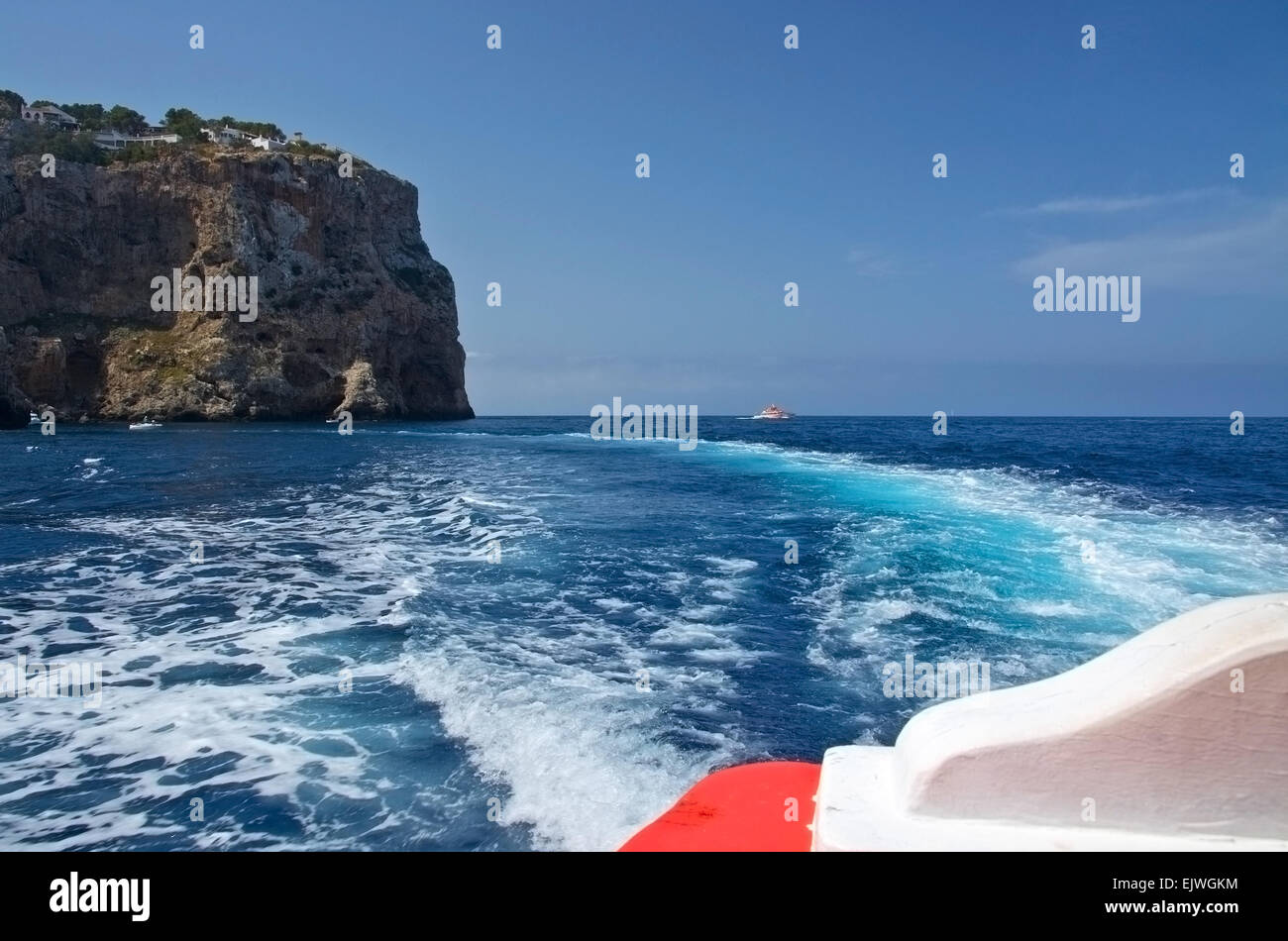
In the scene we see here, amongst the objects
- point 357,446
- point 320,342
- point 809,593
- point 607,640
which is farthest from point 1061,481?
point 320,342

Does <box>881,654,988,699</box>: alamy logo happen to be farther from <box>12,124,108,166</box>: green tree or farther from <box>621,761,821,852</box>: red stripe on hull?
<box>12,124,108,166</box>: green tree

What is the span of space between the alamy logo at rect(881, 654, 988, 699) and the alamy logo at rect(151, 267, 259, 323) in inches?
2850

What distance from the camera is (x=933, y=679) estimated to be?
7.09m

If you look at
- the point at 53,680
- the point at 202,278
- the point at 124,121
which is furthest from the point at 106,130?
the point at 53,680

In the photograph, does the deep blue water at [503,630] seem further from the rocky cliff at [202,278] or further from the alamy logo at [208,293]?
the alamy logo at [208,293]

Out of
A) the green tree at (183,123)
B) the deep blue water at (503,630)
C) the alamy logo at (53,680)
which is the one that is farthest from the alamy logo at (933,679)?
the green tree at (183,123)

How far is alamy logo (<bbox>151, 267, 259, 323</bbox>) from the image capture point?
218 feet

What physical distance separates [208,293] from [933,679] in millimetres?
76552

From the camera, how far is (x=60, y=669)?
718 cm
